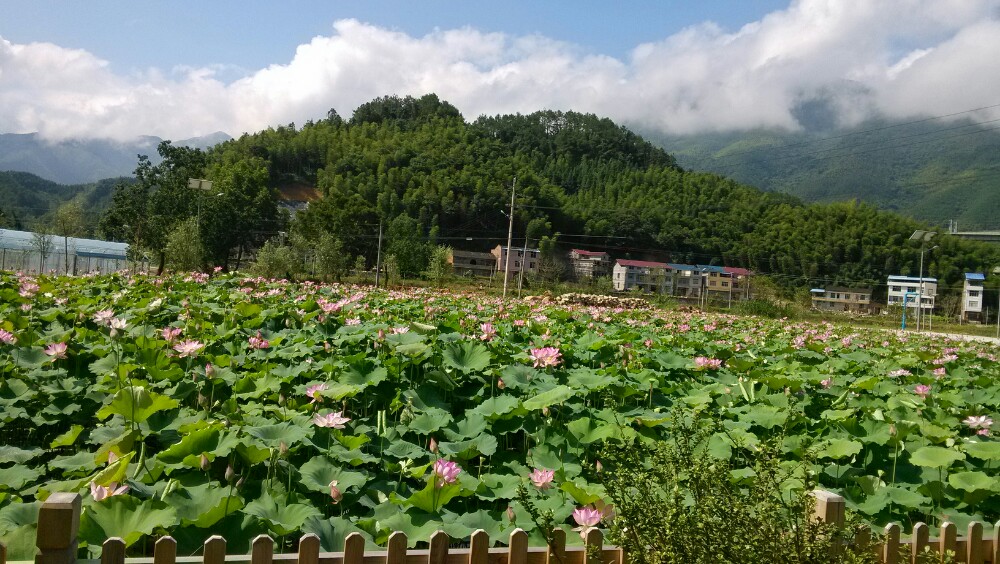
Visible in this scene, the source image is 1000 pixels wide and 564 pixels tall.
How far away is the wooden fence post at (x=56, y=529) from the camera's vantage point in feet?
4.70

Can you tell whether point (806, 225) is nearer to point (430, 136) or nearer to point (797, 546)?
point (430, 136)

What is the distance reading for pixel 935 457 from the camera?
2760mm

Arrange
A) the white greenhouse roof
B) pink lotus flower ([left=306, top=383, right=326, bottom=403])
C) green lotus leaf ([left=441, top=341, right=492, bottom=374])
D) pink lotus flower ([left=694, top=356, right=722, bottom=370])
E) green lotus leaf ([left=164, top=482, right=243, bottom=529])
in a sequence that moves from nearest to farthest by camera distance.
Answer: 1. green lotus leaf ([left=164, top=482, right=243, bottom=529])
2. pink lotus flower ([left=306, top=383, right=326, bottom=403])
3. green lotus leaf ([left=441, top=341, right=492, bottom=374])
4. pink lotus flower ([left=694, top=356, right=722, bottom=370])
5. the white greenhouse roof

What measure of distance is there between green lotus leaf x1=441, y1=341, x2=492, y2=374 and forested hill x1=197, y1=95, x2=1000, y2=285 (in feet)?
146

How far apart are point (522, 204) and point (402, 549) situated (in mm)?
65121

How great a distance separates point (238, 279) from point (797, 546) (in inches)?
393

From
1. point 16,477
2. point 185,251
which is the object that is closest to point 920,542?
point 16,477

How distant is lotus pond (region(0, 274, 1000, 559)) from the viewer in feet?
6.73

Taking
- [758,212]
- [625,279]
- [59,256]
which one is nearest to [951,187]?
[758,212]

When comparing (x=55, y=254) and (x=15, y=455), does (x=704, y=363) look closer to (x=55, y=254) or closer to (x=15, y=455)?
(x=15, y=455)

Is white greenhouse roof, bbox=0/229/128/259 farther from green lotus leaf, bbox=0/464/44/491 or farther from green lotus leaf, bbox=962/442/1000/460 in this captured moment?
green lotus leaf, bbox=962/442/1000/460

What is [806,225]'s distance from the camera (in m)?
66.4

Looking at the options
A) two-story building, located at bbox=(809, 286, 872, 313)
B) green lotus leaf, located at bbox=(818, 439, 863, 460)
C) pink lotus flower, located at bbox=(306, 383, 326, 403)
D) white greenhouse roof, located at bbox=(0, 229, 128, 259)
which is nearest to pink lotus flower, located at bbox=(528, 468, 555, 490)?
pink lotus flower, located at bbox=(306, 383, 326, 403)

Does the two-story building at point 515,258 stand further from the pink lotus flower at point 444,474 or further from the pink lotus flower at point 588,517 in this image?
the pink lotus flower at point 588,517
